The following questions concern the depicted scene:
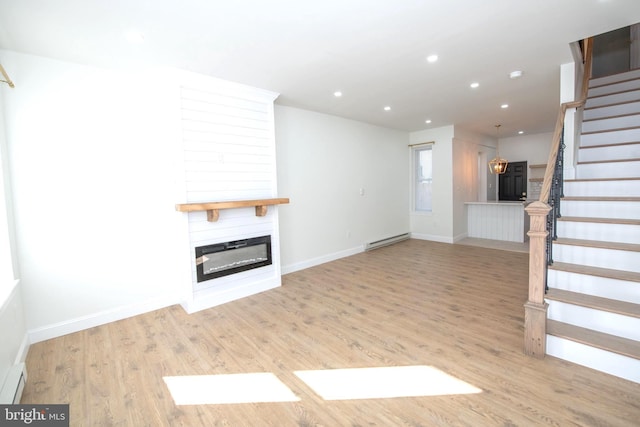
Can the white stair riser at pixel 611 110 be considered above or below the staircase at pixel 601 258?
above

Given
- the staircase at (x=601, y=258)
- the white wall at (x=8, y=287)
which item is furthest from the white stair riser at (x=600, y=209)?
the white wall at (x=8, y=287)

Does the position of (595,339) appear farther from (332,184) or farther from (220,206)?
(332,184)

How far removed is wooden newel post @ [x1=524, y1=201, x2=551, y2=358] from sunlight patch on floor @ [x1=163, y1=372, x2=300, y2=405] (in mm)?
1861

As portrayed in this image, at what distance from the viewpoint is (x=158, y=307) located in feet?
11.0

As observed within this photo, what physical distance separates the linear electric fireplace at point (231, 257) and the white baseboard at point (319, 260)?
2.47 ft

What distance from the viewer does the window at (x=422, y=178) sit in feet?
23.2

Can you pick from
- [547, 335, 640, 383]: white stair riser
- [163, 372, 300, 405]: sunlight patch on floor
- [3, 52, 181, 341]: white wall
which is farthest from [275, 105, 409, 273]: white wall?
[547, 335, 640, 383]: white stair riser

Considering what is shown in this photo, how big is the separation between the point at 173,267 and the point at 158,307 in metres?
0.48

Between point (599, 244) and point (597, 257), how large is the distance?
12 cm

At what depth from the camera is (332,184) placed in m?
5.29

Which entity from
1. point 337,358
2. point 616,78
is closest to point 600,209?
point 337,358

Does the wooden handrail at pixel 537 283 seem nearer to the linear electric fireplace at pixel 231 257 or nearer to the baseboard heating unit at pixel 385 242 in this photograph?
the linear electric fireplace at pixel 231 257

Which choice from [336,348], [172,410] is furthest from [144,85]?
[336,348]

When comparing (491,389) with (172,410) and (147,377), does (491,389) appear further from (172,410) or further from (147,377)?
(147,377)
